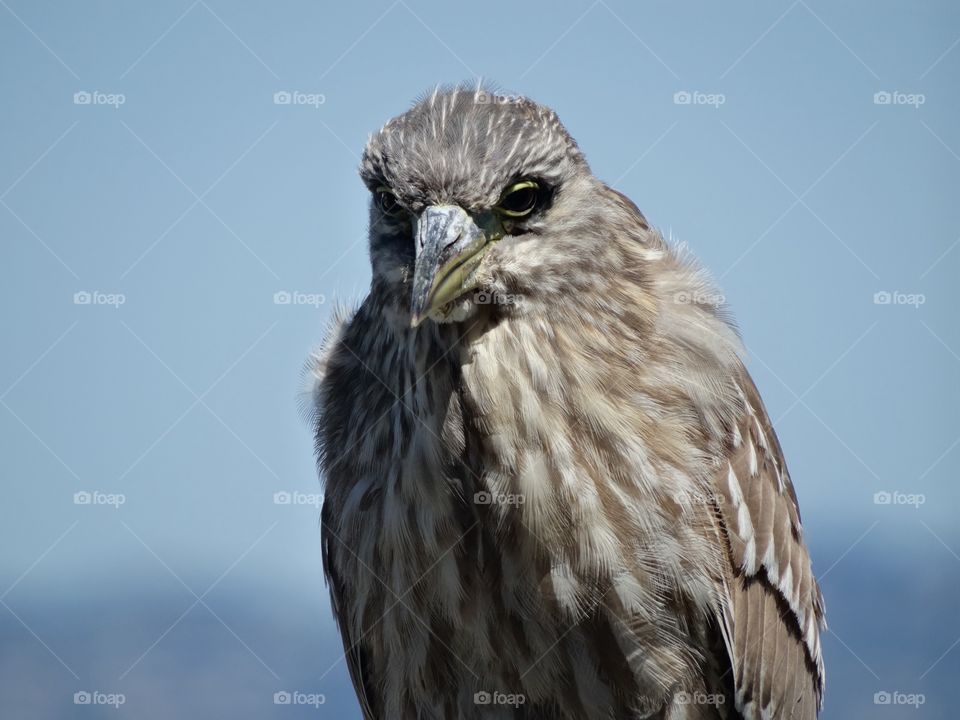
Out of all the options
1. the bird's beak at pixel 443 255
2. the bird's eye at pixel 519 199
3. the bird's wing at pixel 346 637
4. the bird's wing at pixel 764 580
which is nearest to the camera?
the bird's beak at pixel 443 255

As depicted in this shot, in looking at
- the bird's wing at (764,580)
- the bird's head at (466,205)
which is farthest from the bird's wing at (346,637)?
the bird's wing at (764,580)

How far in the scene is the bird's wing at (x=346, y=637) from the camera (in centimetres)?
404

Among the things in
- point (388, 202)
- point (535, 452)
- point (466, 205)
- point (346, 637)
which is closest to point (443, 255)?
point (466, 205)

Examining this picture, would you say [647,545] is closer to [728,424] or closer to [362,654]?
[728,424]

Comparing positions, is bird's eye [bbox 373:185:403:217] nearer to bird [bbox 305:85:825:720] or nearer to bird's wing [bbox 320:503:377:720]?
bird [bbox 305:85:825:720]

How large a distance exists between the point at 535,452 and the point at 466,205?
87cm

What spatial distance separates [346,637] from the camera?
13.7 feet

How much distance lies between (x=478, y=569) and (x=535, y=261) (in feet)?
Answer: 3.60

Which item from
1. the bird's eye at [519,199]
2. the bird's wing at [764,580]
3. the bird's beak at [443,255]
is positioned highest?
the bird's eye at [519,199]

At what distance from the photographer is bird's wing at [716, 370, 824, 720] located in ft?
12.2

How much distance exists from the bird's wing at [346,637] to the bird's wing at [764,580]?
1.44 meters

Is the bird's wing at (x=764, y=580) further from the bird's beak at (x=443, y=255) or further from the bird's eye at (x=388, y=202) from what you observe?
the bird's eye at (x=388, y=202)

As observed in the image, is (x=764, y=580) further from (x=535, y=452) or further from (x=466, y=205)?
(x=466, y=205)

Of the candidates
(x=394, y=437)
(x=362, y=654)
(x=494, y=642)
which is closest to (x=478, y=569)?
(x=494, y=642)
